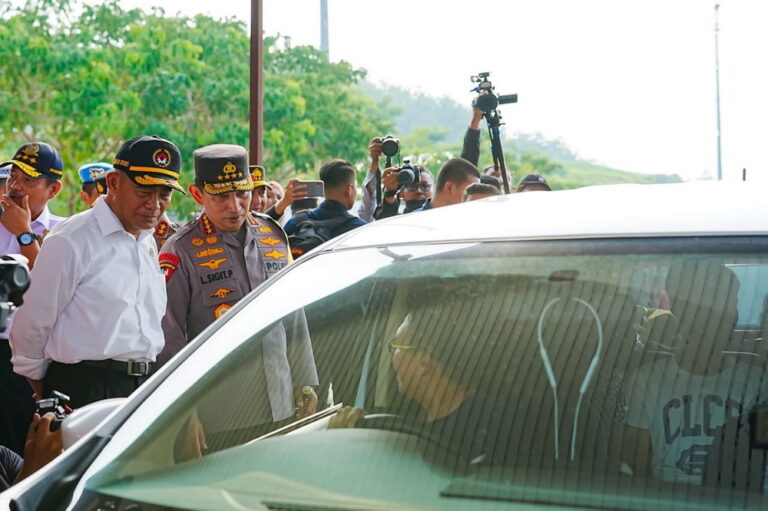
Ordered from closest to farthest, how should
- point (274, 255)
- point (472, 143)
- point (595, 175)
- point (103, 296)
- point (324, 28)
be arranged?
point (103, 296)
point (274, 255)
point (472, 143)
point (324, 28)
point (595, 175)

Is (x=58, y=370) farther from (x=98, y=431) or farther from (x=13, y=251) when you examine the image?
(x=98, y=431)

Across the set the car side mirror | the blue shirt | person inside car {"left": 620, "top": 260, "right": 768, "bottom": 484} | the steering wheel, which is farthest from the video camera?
the blue shirt

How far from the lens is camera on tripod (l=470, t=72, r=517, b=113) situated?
316 inches

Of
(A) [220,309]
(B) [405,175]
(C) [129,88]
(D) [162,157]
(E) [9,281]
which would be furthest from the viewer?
(C) [129,88]

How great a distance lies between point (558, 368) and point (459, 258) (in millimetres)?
348

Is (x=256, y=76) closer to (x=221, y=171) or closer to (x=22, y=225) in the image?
(x=22, y=225)

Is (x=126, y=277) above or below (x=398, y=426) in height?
above

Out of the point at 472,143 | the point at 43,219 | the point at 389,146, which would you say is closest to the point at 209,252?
the point at 43,219

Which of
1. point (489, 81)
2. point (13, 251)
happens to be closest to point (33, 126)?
point (489, 81)

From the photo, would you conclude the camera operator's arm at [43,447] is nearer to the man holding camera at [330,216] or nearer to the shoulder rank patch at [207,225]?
the shoulder rank patch at [207,225]

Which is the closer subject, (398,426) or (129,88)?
(398,426)

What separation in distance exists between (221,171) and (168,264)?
1.50 feet

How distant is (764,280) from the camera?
2.10 metres

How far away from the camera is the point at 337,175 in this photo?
688 centimetres
